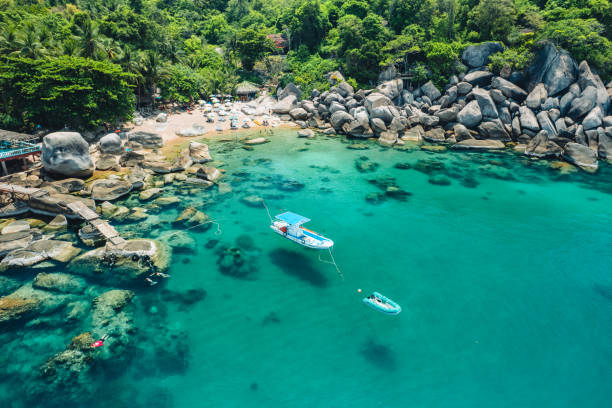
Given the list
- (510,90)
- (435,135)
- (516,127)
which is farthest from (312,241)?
(510,90)

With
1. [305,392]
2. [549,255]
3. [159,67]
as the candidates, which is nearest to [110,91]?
[159,67]

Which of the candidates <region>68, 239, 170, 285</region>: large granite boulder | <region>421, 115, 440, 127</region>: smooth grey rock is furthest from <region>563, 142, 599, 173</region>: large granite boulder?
<region>68, 239, 170, 285</region>: large granite boulder

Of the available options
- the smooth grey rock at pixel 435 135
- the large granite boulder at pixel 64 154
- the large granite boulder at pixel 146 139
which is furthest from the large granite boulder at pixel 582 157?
the large granite boulder at pixel 64 154

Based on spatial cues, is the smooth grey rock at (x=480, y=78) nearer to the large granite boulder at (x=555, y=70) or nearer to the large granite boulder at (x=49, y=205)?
the large granite boulder at (x=555, y=70)

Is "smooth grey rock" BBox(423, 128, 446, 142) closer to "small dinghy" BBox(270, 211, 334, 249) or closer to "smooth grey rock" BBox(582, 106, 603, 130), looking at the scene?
"smooth grey rock" BBox(582, 106, 603, 130)

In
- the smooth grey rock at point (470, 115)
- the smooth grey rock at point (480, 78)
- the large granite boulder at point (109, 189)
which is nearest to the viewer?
the large granite boulder at point (109, 189)

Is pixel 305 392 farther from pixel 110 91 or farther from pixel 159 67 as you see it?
pixel 159 67

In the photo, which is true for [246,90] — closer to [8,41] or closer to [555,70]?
[8,41]
